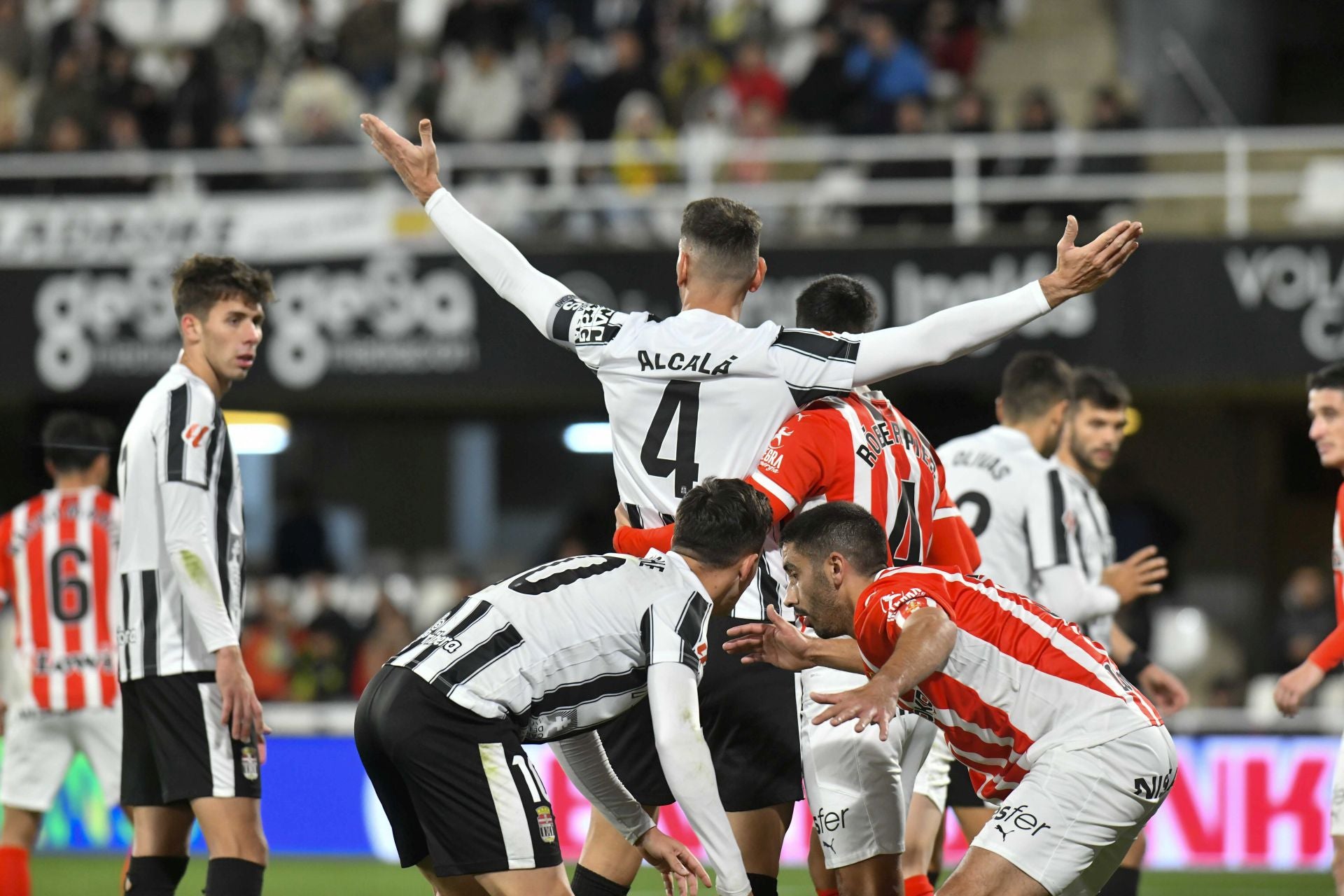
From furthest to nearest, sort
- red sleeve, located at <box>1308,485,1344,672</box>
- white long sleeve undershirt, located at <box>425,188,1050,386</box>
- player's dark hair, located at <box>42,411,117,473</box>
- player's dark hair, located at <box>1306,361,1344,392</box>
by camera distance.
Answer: player's dark hair, located at <box>42,411,117,473</box> → player's dark hair, located at <box>1306,361,1344,392</box> → red sleeve, located at <box>1308,485,1344,672</box> → white long sleeve undershirt, located at <box>425,188,1050,386</box>

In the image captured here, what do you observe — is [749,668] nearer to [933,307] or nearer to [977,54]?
[933,307]

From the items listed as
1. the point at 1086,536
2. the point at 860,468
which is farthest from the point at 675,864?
the point at 1086,536

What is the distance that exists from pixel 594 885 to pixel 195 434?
1.88m

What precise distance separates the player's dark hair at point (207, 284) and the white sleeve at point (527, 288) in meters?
0.75

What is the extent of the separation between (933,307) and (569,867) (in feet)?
17.2

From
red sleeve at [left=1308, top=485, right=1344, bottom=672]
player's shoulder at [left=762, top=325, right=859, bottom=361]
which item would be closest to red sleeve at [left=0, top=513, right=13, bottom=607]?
player's shoulder at [left=762, top=325, right=859, bottom=361]

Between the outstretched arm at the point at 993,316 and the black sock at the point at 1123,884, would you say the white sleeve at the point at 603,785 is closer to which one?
the outstretched arm at the point at 993,316

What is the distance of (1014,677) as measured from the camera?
4668 mm

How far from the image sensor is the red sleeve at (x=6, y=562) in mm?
8008

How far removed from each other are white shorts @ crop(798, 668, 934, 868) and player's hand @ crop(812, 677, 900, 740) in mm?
950

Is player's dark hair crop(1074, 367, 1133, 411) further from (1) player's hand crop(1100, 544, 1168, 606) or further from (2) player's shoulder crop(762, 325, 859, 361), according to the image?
(2) player's shoulder crop(762, 325, 859, 361)

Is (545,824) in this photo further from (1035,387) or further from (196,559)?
(1035,387)

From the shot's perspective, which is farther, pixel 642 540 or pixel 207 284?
pixel 207 284

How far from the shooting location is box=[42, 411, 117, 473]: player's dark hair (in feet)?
26.0
